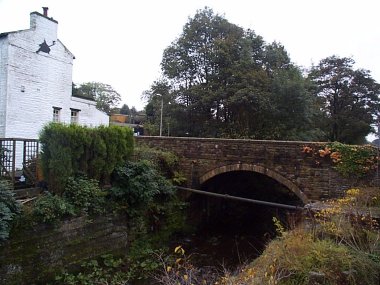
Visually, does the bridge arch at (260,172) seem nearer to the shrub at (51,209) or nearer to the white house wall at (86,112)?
the shrub at (51,209)

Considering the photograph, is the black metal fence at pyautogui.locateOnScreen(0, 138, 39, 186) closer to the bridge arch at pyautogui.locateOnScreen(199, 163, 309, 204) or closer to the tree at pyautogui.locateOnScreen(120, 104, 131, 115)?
the bridge arch at pyautogui.locateOnScreen(199, 163, 309, 204)

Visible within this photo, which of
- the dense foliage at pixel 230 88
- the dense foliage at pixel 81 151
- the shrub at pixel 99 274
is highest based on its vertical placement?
the dense foliage at pixel 230 88

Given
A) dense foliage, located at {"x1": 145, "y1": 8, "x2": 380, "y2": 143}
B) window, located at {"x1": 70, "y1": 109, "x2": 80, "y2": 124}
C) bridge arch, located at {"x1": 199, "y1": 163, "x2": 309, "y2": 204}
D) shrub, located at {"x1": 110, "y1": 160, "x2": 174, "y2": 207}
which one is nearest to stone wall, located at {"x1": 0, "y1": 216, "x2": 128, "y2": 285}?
shrub, located at {"x1": 110, "y1": 160, "x2": 174, "y2": 207}

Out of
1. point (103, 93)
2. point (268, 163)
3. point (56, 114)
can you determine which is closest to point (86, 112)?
point (56, 114)

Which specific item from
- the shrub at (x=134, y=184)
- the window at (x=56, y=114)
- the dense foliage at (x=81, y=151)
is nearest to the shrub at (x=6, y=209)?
the dense foliage at (x=81, y=151)

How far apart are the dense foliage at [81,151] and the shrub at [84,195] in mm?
196

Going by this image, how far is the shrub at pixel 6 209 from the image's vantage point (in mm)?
6184

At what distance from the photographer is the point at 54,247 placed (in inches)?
286

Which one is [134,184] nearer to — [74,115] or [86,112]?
[74,115]

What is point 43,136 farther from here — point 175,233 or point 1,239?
point 175,233

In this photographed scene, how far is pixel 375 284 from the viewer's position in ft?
12.2

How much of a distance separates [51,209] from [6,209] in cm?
100

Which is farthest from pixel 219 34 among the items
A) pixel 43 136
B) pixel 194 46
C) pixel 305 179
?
pixel 43 136

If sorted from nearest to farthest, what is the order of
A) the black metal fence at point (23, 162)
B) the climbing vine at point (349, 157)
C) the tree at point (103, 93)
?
1. the black metal fence at point (23, 162)
2. the climbing vine at point (349, 157)
3. the tree at point (103, 93)
